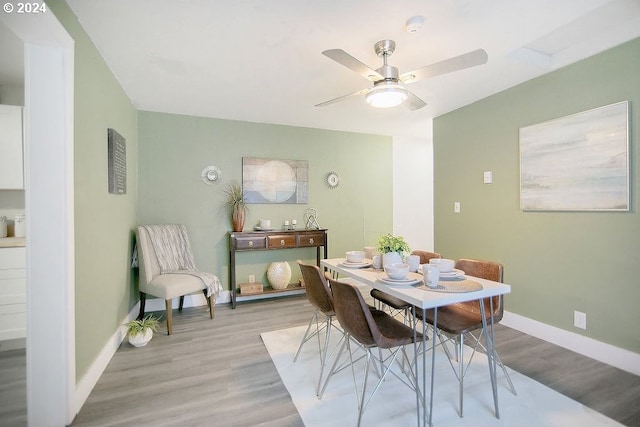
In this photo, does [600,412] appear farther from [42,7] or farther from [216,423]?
[42,7]

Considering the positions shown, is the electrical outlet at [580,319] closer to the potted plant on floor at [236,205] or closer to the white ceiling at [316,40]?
the white ceiling at [316,40]

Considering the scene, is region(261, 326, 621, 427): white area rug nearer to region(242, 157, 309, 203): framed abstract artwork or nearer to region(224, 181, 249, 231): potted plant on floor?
region(224, 181, 249, 231): potted plant on floor

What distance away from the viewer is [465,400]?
70.7 inches

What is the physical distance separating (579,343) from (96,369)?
3671 mm

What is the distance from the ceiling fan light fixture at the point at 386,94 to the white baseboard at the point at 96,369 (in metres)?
2.60

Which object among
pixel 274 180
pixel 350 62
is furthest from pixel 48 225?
pixel 274 180

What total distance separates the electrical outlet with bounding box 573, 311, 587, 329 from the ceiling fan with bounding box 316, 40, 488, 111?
2.18 metres

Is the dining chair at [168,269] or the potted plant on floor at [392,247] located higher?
the potted plant on floor at [392,247]

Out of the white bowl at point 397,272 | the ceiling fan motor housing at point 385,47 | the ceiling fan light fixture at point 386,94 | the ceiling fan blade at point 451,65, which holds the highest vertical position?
the ceiling fan motor housing at point 385,47

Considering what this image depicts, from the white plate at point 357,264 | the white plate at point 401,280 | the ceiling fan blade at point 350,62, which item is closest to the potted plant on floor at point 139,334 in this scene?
the white plate at point 357,264

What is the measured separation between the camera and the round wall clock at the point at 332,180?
442 centimetres

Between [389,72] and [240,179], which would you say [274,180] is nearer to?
[240,179]

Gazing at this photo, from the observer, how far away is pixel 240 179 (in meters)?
3.93

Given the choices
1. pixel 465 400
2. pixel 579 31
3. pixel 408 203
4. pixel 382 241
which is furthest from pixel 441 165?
pixel 465 400
